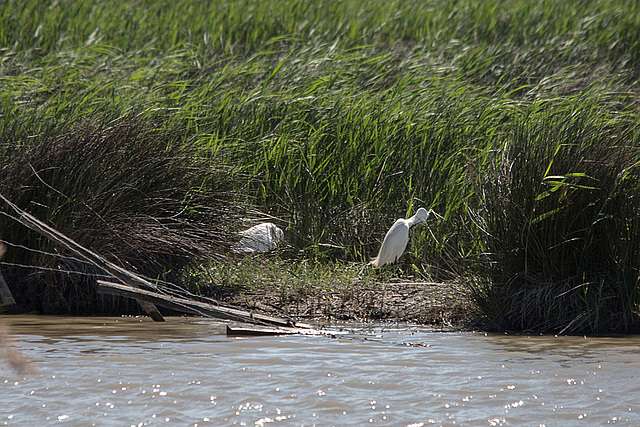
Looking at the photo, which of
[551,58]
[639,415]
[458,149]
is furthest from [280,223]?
[551,58]

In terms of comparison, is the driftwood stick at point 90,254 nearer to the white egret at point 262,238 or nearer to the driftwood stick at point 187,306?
the driftwood stick at point 187,306

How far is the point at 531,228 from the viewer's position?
16.7 ft

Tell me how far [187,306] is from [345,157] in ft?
9.99

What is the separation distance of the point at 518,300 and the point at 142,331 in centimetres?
247

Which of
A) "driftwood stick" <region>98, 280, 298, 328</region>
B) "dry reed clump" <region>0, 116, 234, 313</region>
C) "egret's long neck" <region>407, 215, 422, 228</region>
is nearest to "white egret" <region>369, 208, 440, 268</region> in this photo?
"egret's long neck" <region>407, 215, 422, 228</region>

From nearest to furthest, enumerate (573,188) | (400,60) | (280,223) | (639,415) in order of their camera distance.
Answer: (639,415), (573,188), (280,223), (400,60)

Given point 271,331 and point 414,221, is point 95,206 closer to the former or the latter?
point 271,331

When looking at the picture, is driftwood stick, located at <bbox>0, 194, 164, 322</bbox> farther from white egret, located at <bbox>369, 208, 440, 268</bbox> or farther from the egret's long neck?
the egret's long neck

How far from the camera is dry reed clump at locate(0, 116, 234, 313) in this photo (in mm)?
5746

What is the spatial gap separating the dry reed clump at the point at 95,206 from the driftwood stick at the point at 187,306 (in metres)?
1.16

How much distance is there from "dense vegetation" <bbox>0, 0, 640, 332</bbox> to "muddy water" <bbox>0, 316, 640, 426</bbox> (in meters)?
0.62

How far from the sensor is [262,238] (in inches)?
262

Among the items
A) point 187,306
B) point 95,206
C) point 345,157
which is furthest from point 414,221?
point 95,206

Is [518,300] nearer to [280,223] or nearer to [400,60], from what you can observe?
[280,223]
